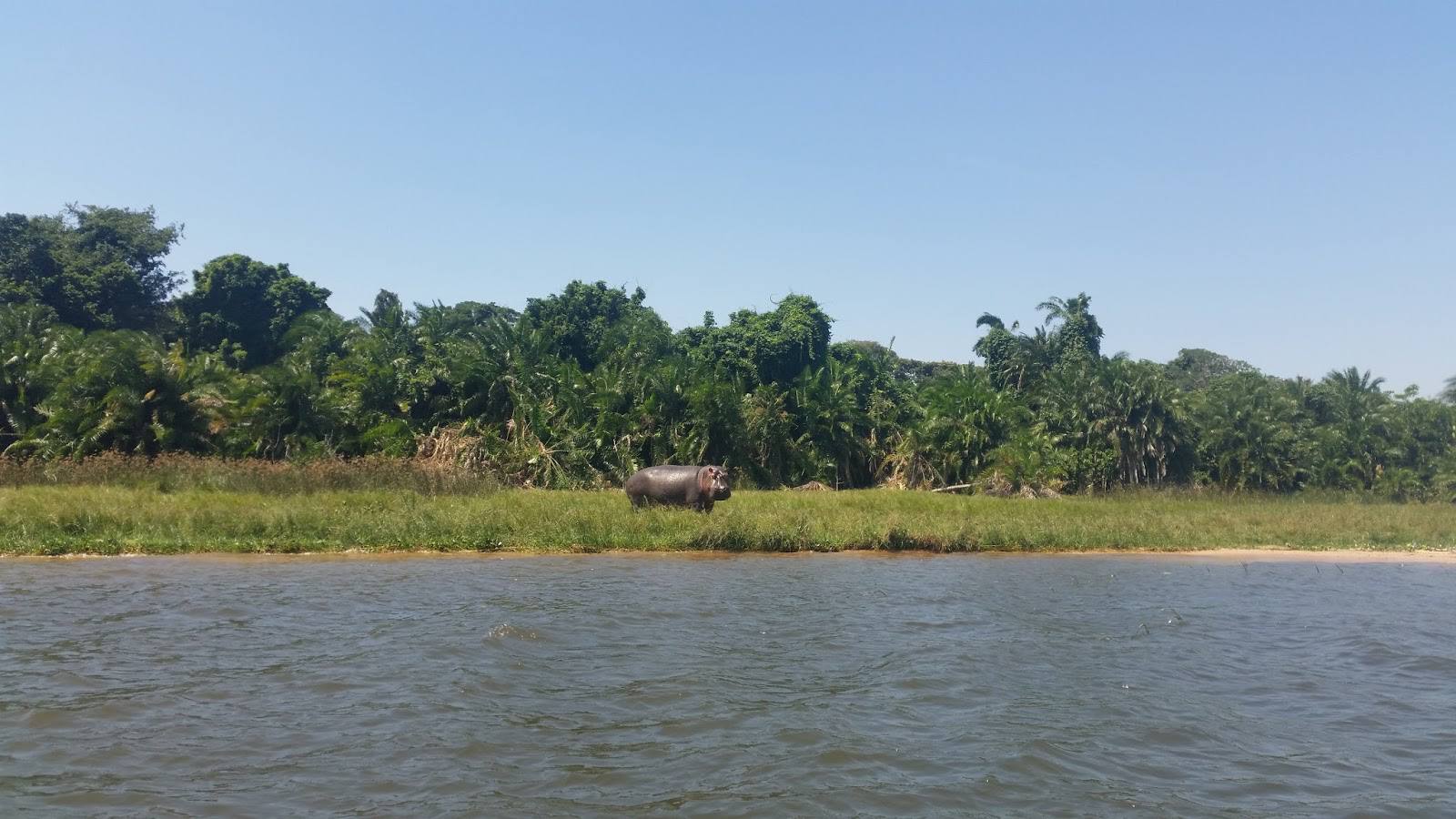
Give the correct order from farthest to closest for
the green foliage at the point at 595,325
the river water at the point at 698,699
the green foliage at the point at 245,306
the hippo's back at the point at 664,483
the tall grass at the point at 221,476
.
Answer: the green foliage at the point at 245,306
the green foliage at the point at 595,325
the hippo's back at the point at 664,483
the tall grass at the point at 221,476
the river water at the point at 698,699

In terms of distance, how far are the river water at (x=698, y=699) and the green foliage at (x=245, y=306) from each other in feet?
90.3

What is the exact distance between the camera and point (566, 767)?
6.61 meters

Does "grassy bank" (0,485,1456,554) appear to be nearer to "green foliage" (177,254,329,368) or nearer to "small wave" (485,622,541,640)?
"small wave" (485,622,541,640)

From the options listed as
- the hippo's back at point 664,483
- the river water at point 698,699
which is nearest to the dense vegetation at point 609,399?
the hippo's back at point 664,483

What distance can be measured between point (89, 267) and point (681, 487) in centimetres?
2805

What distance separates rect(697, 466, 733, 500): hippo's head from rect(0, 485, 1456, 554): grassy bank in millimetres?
316

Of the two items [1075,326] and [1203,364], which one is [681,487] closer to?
[1075,326]

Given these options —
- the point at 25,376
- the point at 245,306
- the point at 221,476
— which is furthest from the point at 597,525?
the point at 245,306

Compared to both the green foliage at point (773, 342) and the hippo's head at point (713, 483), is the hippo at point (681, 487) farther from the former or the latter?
the green foliage at point (773, 342)

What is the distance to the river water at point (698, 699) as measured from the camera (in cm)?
624

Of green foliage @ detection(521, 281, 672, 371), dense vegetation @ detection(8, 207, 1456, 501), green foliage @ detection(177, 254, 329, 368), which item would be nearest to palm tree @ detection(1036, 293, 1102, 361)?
dense vegetation @ detection(8, 207, 1456, 501)

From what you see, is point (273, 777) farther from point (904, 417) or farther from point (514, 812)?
point (904, 417)

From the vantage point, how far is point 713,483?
66.9 feet


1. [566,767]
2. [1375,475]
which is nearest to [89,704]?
[566,767]
